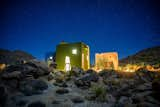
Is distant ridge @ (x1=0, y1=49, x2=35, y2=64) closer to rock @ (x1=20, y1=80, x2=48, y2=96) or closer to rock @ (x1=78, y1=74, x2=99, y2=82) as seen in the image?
rock @ (x1=20, y1=80, x2=48, y2=96)

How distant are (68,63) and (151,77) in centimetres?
1286

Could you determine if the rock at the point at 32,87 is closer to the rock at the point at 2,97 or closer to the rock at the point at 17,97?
the rock at the point at 17,97

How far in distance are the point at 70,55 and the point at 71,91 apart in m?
12.1

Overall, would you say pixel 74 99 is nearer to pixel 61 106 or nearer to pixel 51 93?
pixel 61 106

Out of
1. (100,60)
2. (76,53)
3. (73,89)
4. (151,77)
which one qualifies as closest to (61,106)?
(73,89)

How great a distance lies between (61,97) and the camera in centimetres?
1086

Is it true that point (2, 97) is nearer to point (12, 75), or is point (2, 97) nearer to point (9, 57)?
point (12, 75)

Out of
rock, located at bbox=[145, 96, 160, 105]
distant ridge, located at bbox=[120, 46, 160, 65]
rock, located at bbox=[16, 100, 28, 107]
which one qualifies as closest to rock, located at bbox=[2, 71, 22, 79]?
rock, located at bbox=[16, 100, 28, 107]

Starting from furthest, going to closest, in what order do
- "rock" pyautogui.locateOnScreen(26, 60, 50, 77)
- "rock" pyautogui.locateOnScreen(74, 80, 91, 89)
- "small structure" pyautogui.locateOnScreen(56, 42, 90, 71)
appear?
"small structure" pyautogui.locateOnScreen(56, 42, 90, 71) < "rock" pyautogui.locateOnScreen(26, 60, 50, 77) < "rock" pyautogui.locateOnScreen(74, 80, 91, 89)

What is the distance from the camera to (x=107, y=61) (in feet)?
87.3

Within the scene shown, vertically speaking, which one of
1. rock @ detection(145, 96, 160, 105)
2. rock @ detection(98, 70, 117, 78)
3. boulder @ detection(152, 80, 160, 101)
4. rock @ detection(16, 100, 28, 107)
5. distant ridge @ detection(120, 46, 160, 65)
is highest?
distant ridge @ detection(120, 46, 160, 65)

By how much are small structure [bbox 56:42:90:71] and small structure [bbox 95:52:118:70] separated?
356 cm

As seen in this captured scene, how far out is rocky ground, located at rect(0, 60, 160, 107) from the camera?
950 centimetres

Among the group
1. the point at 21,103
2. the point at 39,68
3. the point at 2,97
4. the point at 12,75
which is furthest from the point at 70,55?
the point at 2,97
